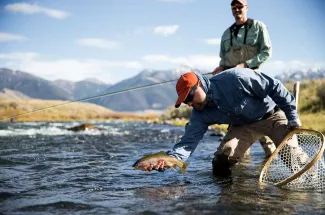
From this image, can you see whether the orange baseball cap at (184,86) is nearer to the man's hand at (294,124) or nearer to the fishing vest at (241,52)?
the man's hand at (294,124)

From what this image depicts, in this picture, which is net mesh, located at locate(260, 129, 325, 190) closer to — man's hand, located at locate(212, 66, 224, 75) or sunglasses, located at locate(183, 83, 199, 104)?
sunglasses, located at locate(183, 83, 199, 104)

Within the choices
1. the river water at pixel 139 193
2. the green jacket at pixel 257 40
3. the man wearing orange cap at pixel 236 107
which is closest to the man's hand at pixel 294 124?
the man wearing orange cap at pixel 236 107

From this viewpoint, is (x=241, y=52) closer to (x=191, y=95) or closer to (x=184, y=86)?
(x=191, y=95)

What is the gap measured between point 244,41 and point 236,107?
1937 mm

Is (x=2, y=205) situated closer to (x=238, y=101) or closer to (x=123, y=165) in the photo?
(x=238, y=101)

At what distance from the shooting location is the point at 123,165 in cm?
775

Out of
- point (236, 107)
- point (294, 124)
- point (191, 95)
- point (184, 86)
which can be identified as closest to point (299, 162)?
point (294, 124)

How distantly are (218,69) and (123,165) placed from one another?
9.39 ft

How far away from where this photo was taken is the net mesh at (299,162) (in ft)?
16.5

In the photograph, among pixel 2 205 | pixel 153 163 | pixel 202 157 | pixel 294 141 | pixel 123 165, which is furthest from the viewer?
pixel 202 157

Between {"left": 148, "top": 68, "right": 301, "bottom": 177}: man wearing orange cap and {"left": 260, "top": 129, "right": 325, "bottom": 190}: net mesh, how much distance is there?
212mm

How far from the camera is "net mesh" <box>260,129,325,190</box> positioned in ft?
16.5

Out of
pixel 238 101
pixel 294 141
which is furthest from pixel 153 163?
pixel 294 141

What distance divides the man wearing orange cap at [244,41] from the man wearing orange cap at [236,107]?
1143 mm
